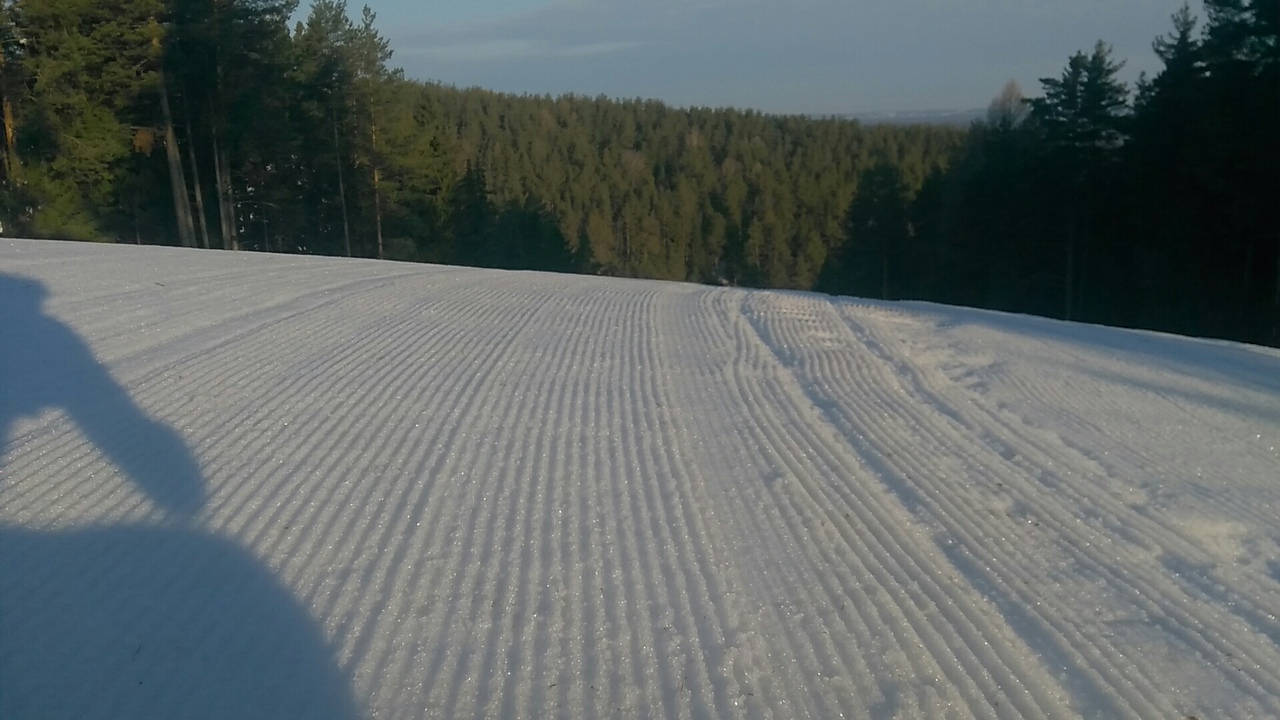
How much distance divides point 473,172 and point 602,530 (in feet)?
130

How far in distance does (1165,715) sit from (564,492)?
125 inches

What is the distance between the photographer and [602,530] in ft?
Result: 16.4

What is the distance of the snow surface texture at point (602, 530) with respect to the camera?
11.9 feet

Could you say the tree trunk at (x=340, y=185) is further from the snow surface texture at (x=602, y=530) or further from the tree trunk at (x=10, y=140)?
the snow surface texture at (x=602, y=530)

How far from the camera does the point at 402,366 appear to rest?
326 inches

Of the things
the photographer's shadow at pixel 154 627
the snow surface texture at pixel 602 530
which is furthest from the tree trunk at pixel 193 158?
the photographer's shadow at pixel 154 627

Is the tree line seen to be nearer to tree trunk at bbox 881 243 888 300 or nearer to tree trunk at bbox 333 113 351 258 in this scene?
tree trunk at bbox 881 243 888 300

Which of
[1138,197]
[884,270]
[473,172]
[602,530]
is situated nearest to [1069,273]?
[1138,197]

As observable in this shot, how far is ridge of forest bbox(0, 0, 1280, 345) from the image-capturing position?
24.2 metres

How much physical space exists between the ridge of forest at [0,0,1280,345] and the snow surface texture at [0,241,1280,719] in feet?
59.7

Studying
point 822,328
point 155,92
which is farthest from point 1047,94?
point 155,92

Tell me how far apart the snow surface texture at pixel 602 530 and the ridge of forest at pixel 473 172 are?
59.7ft

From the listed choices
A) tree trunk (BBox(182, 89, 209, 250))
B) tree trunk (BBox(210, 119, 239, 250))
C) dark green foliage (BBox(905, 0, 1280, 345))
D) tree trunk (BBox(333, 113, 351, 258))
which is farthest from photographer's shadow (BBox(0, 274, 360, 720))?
tree trunk (BBox(333, 113, 351, 258))

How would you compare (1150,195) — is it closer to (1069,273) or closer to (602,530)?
(1069,273)
